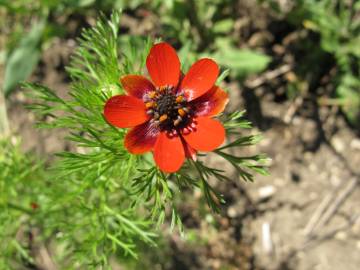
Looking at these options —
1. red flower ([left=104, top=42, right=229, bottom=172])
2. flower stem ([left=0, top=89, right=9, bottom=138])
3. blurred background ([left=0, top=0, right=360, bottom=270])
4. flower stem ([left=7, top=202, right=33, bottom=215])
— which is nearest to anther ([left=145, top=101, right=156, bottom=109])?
red flower ([left=104, top=42, right=229, bottom=172])

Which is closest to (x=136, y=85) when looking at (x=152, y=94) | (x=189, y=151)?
(x=152, y=94)

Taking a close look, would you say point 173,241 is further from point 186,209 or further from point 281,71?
point 281,71

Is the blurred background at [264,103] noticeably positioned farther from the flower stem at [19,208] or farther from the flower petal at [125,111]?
the flower petal at [125,111]

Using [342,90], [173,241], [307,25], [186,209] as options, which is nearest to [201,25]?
[307,25]

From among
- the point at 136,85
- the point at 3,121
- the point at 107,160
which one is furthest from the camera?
the point at 3,121

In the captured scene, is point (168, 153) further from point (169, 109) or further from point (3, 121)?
point (3, 121)

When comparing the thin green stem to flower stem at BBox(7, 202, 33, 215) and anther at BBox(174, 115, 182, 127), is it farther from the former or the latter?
anther at BBox(174, 115, 182, 127)
